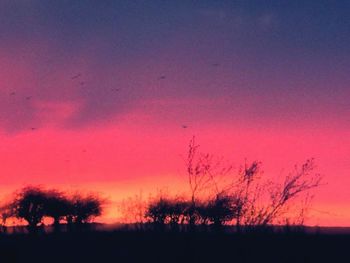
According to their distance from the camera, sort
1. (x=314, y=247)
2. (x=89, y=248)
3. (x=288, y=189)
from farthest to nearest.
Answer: (x=89, y=248)
(x=314, y=247)
(x=288, y=189)

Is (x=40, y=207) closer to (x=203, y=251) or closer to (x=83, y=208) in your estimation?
(x=83, y=208)

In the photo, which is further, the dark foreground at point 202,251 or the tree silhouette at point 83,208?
the tree silhouette at point 83,208

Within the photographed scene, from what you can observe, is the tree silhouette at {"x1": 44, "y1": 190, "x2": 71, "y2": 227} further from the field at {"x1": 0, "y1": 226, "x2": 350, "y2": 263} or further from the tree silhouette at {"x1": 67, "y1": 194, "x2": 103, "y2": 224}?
the field at {"x1": 0, "y1": 226, "x2": 350, "y2": 263}

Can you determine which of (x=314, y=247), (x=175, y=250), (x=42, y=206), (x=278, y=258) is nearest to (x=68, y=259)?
(x=175, y=250)

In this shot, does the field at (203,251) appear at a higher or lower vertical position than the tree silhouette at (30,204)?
lower

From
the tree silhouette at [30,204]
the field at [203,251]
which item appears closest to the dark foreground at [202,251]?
the field at [203,251]

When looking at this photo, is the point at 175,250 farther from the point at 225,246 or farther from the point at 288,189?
the point at 288,189

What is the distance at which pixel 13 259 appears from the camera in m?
27.0

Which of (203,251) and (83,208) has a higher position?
(83,208)

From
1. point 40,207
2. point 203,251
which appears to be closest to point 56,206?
point 40,207

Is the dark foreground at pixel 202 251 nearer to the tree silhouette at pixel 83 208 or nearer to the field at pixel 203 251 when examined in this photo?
the field at pixel 203 251

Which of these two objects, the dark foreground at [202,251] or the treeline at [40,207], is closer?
the dark foreground at [202,251]

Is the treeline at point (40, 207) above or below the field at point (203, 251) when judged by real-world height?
above

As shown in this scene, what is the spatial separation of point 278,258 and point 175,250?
4858mm
